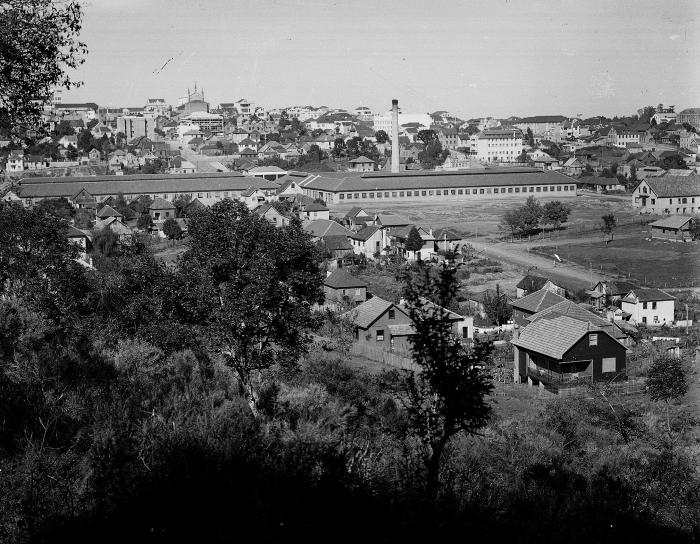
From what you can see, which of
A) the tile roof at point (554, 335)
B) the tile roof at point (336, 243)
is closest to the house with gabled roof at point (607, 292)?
the tile roof at point (554, 335)

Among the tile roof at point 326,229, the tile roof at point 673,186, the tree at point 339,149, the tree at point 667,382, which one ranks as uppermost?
the tree at point 339,149

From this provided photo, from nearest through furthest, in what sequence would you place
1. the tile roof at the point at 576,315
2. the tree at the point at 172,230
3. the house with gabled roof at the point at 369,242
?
the tile roof at the point at 576,315 → the house with gabled roof at the point at 369,242 → the tree at the point at 172,230

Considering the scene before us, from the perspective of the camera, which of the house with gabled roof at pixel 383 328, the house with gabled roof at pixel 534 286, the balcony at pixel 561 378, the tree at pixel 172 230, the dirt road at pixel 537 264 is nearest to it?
the balcony at pixel 561 378

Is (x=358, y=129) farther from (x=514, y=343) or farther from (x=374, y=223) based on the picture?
(x=514, y=343)

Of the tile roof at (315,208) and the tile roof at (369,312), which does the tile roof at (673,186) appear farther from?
the tile roof at (369,312)

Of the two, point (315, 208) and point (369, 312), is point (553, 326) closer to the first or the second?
point (369, 312)

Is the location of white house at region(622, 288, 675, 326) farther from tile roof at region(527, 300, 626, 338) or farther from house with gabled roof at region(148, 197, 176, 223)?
house with gabled roof at region(148, 197, 176, 223)

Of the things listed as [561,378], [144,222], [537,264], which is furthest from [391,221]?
[561,378]

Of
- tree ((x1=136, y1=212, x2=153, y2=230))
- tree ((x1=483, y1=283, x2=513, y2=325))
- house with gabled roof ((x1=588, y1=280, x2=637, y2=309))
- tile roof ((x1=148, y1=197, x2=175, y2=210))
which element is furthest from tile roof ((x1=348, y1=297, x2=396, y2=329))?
tile roof ((x1=148, y1=197, x2=175, y2=210))
